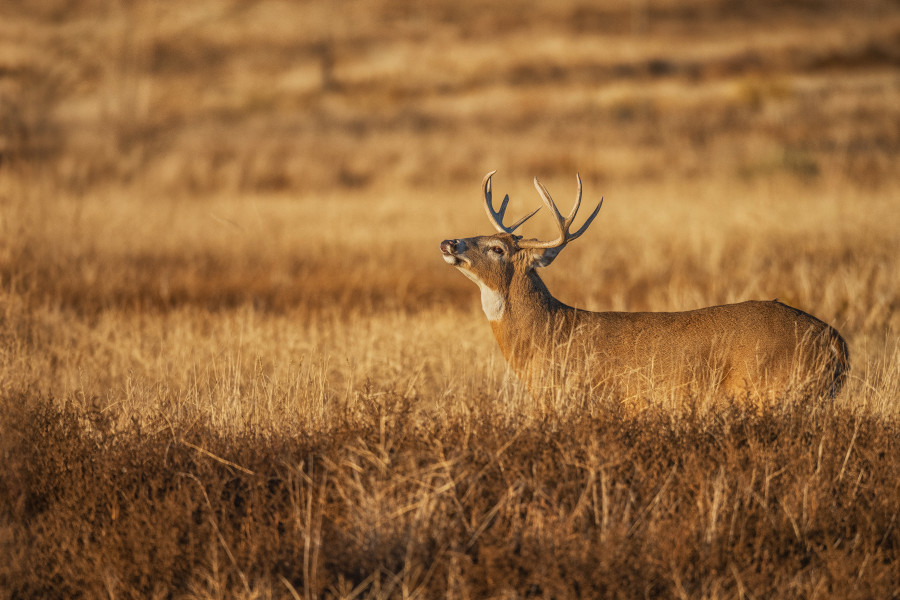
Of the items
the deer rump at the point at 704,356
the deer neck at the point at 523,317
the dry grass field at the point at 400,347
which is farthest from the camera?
the deer neck at the point at 523,317

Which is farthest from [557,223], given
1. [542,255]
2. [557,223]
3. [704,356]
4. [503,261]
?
[704,356]

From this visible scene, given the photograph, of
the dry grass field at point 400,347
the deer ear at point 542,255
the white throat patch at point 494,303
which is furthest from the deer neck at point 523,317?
the dry grass field at point 400,347

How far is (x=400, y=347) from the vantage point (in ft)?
29.5

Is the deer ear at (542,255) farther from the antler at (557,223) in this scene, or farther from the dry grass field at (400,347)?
the dry grass field at (400,347)

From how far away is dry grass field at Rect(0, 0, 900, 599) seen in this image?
4863 millimetres

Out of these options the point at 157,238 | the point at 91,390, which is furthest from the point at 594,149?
the point at 91,390

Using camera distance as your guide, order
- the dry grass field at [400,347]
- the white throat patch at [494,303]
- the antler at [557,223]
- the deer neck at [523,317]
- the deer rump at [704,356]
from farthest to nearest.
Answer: the white throat patch at [494,303] → the deer neck at [523,317] → the antler at [557,223] → the deer rump at [704,356] → the dry grass field at [400,347]

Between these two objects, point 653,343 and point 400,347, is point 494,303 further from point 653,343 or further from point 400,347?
point 400,347

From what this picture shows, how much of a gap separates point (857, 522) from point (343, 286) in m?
10.3

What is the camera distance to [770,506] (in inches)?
207

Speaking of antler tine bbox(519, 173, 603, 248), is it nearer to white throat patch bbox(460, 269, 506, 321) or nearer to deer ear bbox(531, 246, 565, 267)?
deer ear bbox(531, 246, 565, 267)

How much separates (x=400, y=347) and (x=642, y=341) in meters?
2.62

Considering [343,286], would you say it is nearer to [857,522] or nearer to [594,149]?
[857,522]

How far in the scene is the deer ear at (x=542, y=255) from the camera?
7.80m
